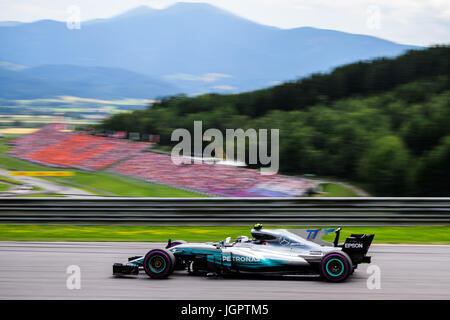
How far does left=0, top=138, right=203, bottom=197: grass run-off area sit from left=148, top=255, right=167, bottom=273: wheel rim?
48.8ft

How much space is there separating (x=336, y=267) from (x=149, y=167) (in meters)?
20.4

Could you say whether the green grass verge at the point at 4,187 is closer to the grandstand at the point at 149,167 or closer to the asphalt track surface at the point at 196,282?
the grandstand at the point at 149,167

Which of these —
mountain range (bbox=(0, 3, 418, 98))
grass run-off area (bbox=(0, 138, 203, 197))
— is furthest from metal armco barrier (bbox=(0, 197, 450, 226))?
mountain range (bbox=(0, 3, 418, 98))

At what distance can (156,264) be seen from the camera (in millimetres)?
6387

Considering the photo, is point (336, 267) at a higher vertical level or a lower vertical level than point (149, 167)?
lower

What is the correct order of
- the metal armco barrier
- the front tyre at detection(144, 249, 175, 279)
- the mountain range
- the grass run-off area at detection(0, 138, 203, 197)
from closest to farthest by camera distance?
the front tyre at detection(144, 249, 175, 279) → the metal armco barrier → the grass run-off area at detection(0, 138, 203, 197) → the mountain range

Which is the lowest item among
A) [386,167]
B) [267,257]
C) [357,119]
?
[267,257]

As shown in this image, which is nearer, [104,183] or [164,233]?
[164,233]

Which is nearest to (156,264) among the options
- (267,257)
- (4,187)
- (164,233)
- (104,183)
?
(267,257)

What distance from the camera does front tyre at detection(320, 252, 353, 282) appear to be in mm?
6023

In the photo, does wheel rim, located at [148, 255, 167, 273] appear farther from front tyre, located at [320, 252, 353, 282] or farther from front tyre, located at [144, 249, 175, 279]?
front tyre, located at [320, 252, 353, 282]

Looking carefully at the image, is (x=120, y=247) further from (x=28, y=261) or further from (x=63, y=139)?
(x=63, y=139)

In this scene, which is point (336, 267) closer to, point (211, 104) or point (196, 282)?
point (196, 282)
